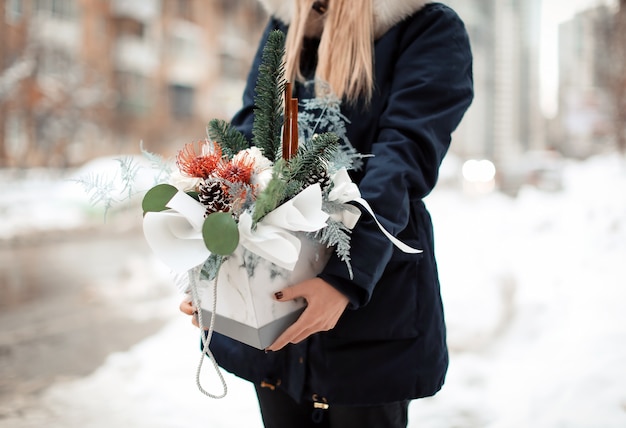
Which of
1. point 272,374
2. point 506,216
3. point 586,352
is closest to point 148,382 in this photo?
point 272,374

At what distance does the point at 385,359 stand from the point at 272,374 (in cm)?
19

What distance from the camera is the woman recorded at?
812 millimetres

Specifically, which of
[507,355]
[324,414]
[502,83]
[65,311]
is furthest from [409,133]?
[502,83]

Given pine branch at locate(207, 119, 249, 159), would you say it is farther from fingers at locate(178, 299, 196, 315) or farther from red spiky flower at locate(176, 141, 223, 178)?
fingers at locate(178, 299, 196, 315)

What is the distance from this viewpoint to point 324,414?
941 millimetres

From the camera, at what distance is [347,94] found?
918 millimetres

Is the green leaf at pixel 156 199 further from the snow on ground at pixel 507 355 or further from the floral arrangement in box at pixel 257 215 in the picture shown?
the snow on ground at pixel 507 355

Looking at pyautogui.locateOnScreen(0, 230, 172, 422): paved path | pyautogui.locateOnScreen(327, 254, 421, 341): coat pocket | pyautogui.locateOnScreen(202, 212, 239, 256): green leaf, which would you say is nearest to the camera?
pyautogui.locateOnScreen(202, 212, 239, 256): green leaf

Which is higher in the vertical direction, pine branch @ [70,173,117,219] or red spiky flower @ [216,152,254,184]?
red spiky flower @ [216,152,254,184]

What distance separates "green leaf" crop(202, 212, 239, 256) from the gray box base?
0.13 metres

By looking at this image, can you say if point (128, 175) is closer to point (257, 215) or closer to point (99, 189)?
point (99, 189)

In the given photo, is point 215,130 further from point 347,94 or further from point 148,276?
point 148,276

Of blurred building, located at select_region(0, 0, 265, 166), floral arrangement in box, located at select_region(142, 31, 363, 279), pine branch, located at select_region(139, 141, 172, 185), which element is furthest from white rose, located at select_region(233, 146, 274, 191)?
blurred building, located at select_region(0, 0, 265, 166)

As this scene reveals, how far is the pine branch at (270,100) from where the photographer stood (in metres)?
0.76
